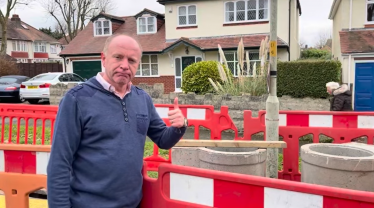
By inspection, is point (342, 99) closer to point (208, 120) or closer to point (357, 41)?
Answer: point (208, 120)

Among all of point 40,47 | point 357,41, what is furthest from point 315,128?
point 40,47

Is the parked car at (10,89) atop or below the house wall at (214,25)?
below

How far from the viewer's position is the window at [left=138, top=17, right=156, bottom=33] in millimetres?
23531

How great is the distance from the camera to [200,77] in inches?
494

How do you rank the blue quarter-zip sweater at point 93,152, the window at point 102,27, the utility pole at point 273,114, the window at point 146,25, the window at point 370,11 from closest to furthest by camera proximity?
the blue quarter-zip sweater at point 93,152, the utility pole at point 273,114, the window at point 370,11, the window at point 146,25, the window at point 102,27

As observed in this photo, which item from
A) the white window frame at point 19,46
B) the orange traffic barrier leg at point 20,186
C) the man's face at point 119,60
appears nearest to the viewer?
the man's face at point 119,60

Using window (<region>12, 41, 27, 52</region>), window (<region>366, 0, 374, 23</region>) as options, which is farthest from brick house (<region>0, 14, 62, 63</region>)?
window (<region>366, 0, 374, 23</region>)

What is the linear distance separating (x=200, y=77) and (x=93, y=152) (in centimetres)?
1069

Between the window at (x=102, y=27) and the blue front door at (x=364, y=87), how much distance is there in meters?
17.2

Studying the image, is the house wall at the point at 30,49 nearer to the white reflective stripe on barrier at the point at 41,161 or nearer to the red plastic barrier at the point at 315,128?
the red plastic barrier at the point at 315,128

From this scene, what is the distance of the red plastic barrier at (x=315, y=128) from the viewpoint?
4621 mm

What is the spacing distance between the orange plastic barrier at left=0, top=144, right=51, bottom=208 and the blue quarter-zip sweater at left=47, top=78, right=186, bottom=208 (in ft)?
3.17

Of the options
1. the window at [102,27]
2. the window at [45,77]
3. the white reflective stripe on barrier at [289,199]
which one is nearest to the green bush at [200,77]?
the window at [45,77]

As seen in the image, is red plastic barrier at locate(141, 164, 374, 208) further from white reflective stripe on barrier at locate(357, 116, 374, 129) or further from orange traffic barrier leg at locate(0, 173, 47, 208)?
white reflective stripe on barrier at locate(357, 116, 374, 129)
